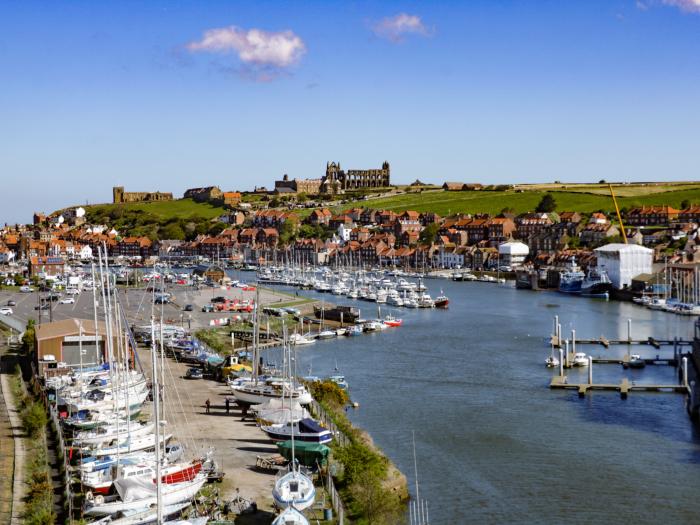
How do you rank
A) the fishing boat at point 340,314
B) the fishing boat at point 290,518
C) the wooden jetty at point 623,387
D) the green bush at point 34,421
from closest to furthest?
the fishing boat at point 290,518 → the green bush at point 34,421 → the wooden jetty at point 623,387 → the fishing boat at point 340,314

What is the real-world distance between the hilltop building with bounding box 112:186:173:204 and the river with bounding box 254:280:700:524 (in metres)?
106

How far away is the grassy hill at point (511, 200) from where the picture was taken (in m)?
85.9

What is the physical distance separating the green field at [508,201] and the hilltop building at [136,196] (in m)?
42.9

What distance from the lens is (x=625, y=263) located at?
5334cm

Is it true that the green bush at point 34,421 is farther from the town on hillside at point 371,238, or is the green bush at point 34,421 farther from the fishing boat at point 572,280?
the fishing boat at point 572,280

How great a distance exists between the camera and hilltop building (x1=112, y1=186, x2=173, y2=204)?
13525 cm

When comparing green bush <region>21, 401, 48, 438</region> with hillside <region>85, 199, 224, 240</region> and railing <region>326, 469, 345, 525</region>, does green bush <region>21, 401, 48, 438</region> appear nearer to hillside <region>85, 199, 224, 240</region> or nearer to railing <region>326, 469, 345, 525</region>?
railing <region>326, 469, 345, 525</region>

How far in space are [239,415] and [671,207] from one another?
220 ft

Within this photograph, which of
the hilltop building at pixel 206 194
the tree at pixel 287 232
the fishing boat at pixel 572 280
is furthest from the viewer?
the hilltop building at pixel 206 194

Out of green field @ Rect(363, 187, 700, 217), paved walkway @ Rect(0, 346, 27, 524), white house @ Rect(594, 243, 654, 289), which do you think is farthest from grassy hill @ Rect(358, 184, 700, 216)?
paved walkway @ Rect(0, 346, 27, 524)

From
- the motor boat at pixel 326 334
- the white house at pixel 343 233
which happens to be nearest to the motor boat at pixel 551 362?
the motor boat at pixel 326 334

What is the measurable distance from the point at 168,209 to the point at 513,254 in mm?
63416

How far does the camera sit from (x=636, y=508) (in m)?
15.6

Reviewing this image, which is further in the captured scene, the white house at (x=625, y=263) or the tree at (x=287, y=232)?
the tree at (x=287, y=232)
